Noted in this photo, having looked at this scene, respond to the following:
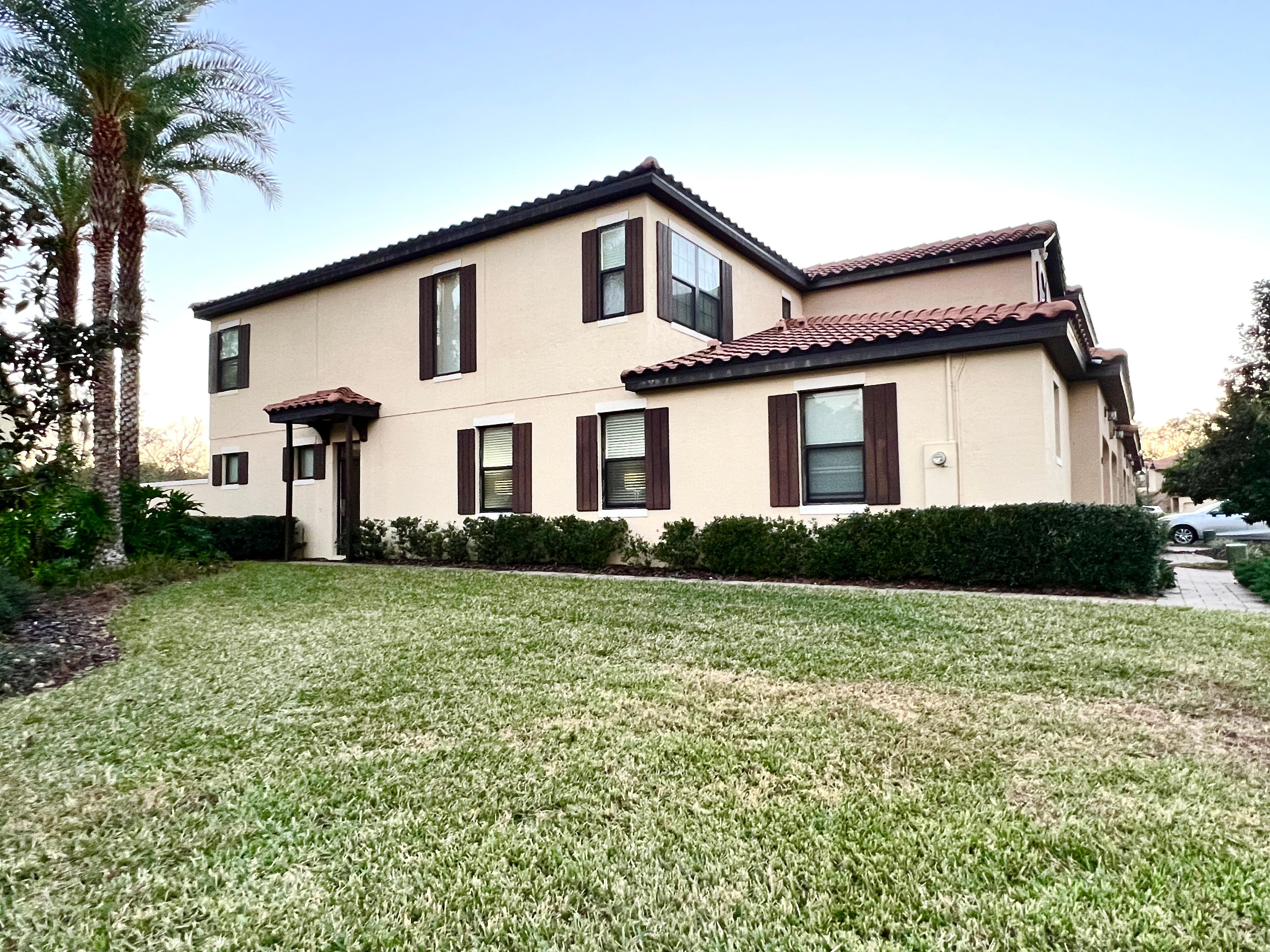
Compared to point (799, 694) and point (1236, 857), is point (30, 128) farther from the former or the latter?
point (1236, 857)

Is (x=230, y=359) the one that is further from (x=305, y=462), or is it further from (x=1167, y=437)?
(x=1167, y=437)

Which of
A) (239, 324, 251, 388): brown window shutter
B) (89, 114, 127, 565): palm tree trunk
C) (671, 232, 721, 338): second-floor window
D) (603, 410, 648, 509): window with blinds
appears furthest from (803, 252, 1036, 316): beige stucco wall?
(239, 324, 251, 388): brown window shutter

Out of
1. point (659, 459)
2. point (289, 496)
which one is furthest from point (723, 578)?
point (289, 496)

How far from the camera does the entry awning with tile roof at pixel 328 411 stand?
1389cm

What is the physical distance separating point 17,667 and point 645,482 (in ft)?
26.3

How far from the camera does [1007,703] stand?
4.20 metres

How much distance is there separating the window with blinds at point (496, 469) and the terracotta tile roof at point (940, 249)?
7.20m

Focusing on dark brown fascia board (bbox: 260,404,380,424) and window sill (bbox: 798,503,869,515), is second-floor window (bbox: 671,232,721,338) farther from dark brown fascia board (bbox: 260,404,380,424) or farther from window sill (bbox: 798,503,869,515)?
dark brown fascia board (bbox: 260,404,380,424)

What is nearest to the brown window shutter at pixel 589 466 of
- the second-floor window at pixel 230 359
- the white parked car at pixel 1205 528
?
the second-floor window at pixel 230 359

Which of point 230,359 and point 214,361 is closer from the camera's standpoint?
point 230,359

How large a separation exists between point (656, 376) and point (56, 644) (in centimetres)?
783

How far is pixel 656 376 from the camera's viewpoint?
36.6 ft

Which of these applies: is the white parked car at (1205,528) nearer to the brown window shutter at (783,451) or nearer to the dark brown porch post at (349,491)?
the brown window shutter at (783,451)

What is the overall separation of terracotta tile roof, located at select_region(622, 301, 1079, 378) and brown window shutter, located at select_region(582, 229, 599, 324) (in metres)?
1.28
